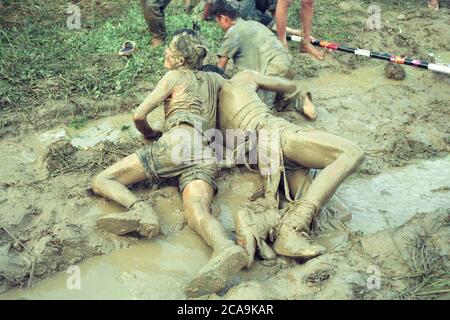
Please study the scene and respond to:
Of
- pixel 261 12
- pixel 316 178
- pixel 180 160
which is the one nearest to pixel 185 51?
pixel 180 160

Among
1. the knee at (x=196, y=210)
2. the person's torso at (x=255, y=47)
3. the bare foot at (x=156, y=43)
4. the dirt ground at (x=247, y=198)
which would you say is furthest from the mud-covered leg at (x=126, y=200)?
the bare foot at (x=156, y=43)

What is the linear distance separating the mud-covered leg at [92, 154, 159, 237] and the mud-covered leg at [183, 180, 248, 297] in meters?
0.28

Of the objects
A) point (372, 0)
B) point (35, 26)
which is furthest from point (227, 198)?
point (372, 0)

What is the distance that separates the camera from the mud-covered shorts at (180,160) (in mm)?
3957

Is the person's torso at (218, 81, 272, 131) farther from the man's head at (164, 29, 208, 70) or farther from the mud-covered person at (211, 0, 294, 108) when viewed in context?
the mud-covered person at (211, 0, 294, 108)

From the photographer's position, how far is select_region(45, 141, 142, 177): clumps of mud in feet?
14.4

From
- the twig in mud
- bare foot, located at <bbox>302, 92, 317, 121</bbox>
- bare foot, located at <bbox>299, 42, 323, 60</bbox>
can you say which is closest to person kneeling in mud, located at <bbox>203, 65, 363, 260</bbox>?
bare foot, located at <bbox>302, 92, 317, 121</bbox>

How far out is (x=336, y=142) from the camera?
3.79 meters

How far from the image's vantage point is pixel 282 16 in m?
6.08

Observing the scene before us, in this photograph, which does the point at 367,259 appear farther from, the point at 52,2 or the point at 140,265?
the point at 52,2

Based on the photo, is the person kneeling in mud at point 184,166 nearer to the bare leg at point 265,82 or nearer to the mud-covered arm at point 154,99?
the mud-covered arm at point 154,99

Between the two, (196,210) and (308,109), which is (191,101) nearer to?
(196,210)

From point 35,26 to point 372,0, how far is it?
Answer: 15.8 ft

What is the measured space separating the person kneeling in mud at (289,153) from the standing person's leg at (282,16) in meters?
1.66
